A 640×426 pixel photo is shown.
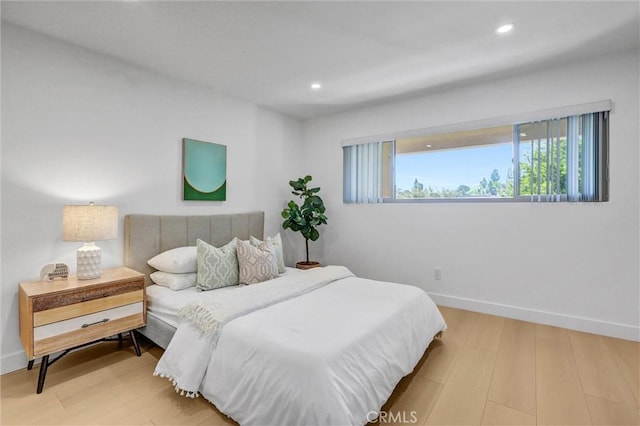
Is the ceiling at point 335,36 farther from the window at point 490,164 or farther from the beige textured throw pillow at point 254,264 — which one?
the beige textured throw pillow at point 254,264

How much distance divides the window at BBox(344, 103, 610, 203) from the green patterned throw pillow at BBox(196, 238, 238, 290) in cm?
205

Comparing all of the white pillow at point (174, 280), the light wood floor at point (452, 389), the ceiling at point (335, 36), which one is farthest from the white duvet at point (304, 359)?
the ceiling at point (335, 36)

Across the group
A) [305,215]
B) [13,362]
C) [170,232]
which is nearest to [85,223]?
[170,232]

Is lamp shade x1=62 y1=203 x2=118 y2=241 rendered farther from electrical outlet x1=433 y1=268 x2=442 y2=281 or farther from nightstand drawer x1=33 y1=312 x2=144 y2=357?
electrical outlet x1=433 y1=268 x2=442 y2=281

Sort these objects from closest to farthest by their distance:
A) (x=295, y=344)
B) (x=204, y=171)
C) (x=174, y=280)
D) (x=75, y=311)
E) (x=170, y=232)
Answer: (x=295, y=344)
(x=75, y=311)
(x=174, y=280)
(x=170, y=232)
(x=204, y=171)

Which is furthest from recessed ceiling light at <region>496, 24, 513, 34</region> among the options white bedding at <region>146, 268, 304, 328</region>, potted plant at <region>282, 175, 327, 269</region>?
white bedding at <region>146, 268, 304, 328</region>

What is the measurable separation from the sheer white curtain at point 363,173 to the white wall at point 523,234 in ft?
0.55

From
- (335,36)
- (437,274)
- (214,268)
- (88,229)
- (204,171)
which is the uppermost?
(335,36)

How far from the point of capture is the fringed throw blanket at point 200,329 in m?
1.82

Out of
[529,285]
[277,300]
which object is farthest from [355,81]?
[529,285]

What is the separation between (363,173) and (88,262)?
3.14m

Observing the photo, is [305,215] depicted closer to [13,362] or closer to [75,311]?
[75,311]

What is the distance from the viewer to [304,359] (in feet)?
4.81

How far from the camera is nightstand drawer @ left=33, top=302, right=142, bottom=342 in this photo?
1.98 metres
